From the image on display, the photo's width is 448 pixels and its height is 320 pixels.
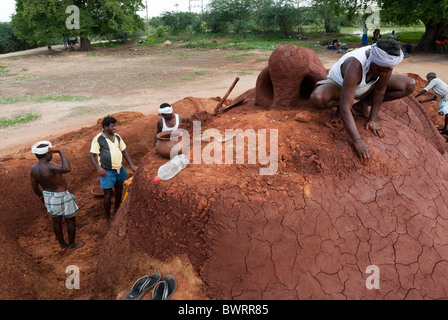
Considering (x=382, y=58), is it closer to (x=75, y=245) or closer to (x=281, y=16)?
(x=75, y=245)

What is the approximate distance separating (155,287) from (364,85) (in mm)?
2457

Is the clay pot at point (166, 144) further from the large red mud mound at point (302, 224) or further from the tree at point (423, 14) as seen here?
the tree at point (423, 14)

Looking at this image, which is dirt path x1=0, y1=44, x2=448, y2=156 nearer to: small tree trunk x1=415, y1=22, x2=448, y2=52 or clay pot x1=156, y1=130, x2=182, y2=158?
small tree trunk x1=415, y1=22, x2=448, y2=52

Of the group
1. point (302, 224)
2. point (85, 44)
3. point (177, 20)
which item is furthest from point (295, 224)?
point (177, 20)

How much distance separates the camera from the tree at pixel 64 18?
1911 centimetres

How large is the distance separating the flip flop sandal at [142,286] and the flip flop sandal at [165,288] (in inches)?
2.4

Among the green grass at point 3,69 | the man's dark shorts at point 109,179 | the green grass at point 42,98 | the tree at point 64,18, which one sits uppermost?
the tree at point 64,18

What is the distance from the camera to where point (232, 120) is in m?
3.42

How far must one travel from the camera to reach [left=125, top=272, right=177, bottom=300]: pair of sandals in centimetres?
234

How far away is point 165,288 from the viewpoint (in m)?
2.35

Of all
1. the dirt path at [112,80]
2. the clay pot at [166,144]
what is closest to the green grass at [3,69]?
the dirt path at [112,80]

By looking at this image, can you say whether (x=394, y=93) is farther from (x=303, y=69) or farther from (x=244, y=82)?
(x=244, y=82)

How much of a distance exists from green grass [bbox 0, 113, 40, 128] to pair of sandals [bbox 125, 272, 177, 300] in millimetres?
7493

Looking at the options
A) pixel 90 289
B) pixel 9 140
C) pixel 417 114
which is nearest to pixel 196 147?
pixel 90 289
